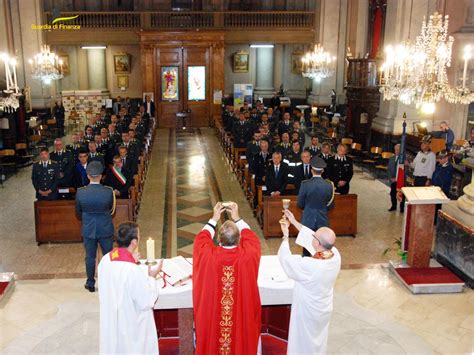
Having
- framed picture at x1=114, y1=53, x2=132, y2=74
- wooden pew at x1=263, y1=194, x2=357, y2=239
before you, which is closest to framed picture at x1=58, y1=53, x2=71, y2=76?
framed picture at x1=114, y1=53, x2=132, y2=74

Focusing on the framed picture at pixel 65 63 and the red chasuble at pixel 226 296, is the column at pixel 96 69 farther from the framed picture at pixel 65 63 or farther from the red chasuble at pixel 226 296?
the red chasuble at pixel 226 296

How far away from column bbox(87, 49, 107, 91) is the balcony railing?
2.77 metres

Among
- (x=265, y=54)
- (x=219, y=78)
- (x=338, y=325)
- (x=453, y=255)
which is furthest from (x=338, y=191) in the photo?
(x=265, y=54)

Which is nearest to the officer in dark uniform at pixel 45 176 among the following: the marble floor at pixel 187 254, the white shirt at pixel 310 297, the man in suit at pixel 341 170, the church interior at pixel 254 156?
the church interior at pixel 254 156

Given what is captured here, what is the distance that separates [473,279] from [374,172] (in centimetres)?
779

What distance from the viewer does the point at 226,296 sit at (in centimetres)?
444

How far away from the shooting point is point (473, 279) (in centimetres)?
704

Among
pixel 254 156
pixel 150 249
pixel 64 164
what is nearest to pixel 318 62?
pixel 254 156

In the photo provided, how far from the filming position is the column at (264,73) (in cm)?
2767

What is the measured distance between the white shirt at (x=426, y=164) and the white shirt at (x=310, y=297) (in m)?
6.47

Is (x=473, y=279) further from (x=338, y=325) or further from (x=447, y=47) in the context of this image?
(x=447, y=47)

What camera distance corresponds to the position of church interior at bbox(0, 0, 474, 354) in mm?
6255

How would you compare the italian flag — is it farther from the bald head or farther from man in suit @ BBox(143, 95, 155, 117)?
man in suit @ BBox(143, 95, 155, 117)

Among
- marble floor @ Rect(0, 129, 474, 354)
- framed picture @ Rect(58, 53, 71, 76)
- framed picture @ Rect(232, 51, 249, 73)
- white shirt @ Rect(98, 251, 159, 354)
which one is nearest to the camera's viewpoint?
white shirt @ Rect(98, 251, 159, 354)
